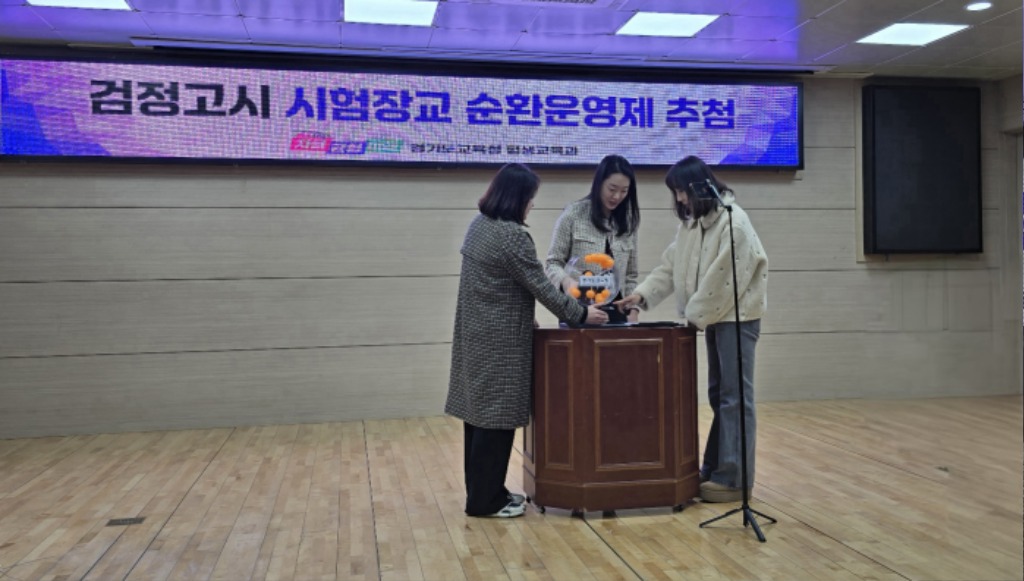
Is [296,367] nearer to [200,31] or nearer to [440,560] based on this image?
[200,31]

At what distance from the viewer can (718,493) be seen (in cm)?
371

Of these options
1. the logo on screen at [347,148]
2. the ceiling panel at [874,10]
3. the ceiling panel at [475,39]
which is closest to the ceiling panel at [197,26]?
the logo on screen at [347,148]

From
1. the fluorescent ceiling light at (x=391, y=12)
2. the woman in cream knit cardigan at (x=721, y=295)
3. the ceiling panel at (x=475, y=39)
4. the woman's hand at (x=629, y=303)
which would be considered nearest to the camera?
the woman in cream knit cardigan at (x=721, y=295)

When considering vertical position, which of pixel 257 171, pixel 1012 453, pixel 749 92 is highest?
pixel 749 92

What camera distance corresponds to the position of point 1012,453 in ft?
15.3

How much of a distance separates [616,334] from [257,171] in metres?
3.38

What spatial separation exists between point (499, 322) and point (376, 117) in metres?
2.92

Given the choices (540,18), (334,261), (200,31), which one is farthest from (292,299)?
(540,18)

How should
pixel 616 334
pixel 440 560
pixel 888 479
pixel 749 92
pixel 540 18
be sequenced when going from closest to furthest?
pixel 440 560
pixel 616 334
pixel 888 479
pixel 540 18
pixel 749 92

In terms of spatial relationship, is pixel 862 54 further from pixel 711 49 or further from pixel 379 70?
pixel 379 70

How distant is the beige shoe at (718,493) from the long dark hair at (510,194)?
138 centimetres

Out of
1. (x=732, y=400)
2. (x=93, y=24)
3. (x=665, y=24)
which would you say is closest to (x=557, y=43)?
(x=665, y=24)

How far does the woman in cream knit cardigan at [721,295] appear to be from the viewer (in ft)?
11.7

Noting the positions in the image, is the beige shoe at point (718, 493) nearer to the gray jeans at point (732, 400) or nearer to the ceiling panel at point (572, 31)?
the gray jeans at point (732, 400)
